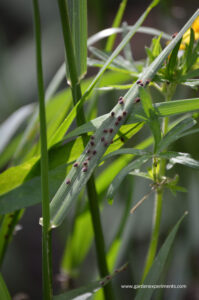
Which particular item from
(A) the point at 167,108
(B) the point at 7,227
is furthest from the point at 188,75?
(B) the point at 7,227

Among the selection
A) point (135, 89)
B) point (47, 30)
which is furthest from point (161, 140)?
point (47, 30)

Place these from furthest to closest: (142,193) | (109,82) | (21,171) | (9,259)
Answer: (9,259) < (142,193) < (109,82) < (21,171)

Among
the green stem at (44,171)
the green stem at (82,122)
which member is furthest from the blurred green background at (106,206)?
the green stem at (44,171)

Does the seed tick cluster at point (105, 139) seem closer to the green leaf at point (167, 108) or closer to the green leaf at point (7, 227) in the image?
the green leaf at point (167, 108)

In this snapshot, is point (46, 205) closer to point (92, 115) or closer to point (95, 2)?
point (92, 115)

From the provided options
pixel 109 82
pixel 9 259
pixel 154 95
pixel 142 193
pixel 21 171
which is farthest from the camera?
pixel 9 259

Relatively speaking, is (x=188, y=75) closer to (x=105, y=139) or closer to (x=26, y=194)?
(x=105, y=139)
